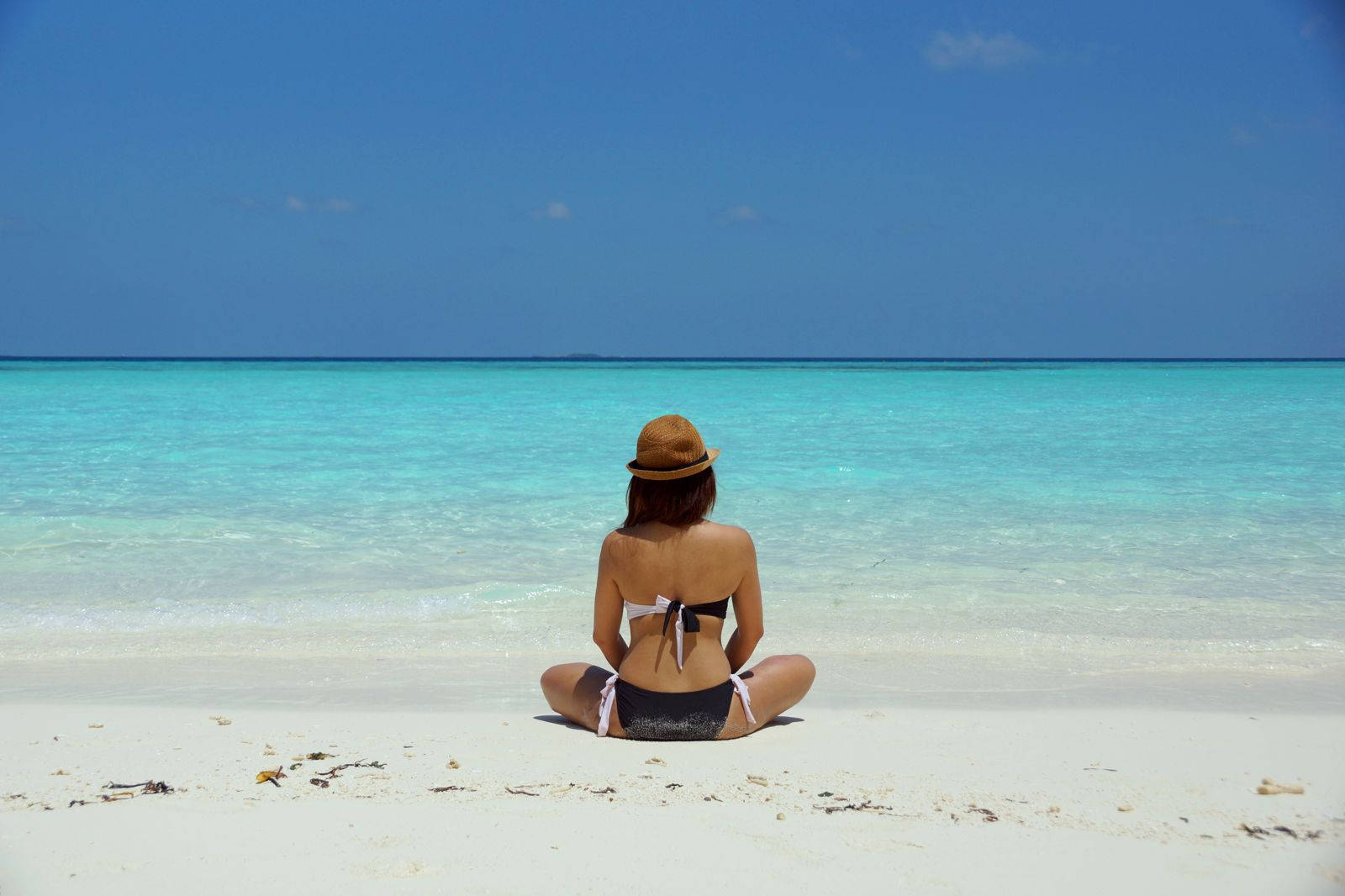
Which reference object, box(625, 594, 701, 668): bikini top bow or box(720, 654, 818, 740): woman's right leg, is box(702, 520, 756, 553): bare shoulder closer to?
box(625, 594, 701, 668): bikini top bow

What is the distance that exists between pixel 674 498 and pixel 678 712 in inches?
29.9

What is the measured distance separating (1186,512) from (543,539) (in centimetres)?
542

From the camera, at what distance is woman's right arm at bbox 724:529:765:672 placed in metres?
3.57

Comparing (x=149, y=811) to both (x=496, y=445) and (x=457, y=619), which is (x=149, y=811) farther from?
(x=496, y=445)

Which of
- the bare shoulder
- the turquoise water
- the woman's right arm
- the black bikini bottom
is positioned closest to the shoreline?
the turquoise water

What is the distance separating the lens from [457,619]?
17.8 feet

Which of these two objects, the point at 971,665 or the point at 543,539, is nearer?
the point at 971,665

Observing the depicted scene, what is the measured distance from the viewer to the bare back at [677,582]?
347 centimetres

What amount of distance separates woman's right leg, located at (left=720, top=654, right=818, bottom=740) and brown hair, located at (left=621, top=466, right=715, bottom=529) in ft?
2.19

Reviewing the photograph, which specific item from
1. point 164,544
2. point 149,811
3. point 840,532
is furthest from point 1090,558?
point 164,544

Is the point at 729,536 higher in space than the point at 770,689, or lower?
higher

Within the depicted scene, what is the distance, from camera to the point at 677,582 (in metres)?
3.49

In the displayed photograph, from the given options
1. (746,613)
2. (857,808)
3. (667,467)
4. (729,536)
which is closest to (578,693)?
(746,613)

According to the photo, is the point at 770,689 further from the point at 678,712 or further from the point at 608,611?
the point at 608,611
